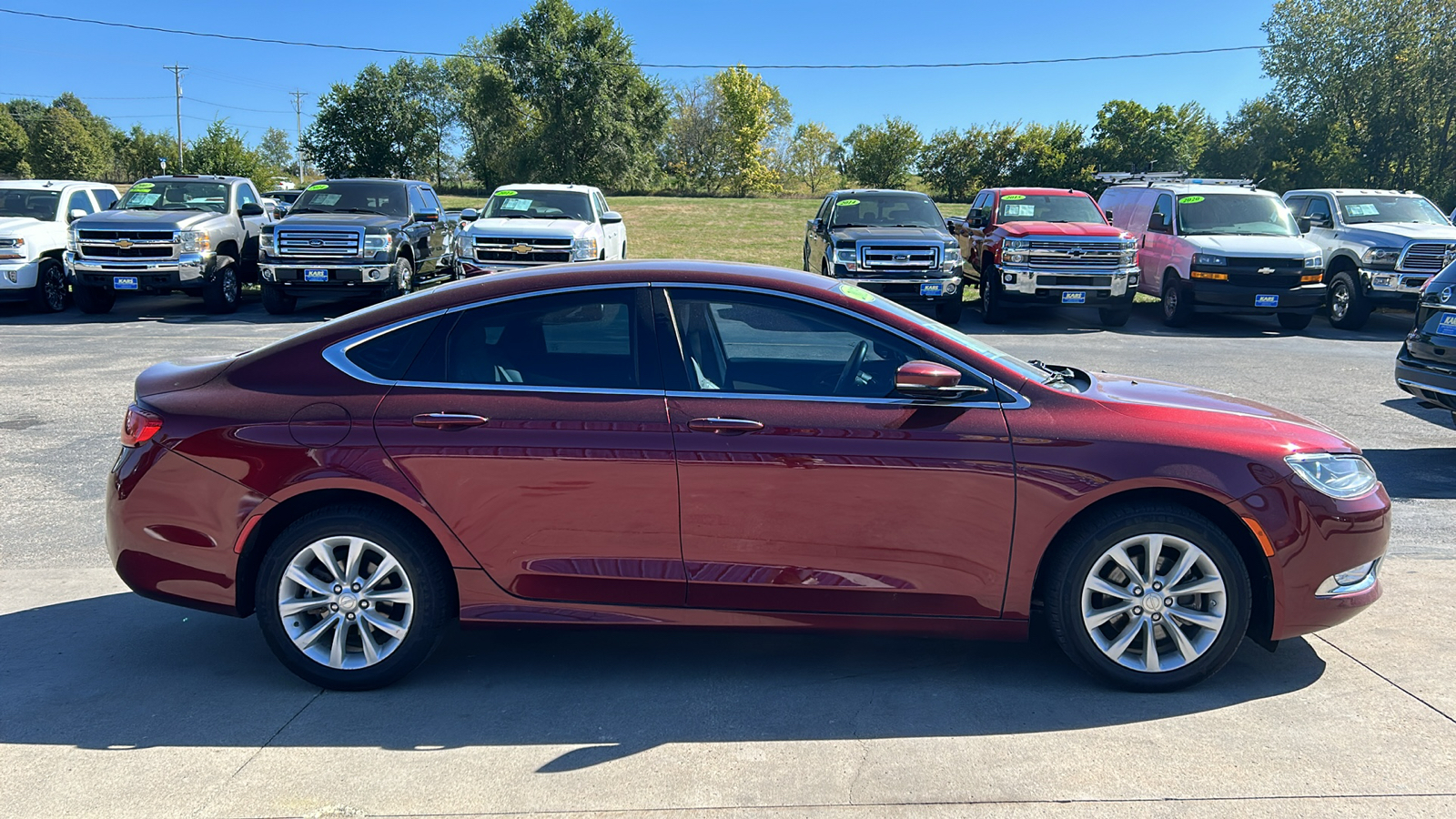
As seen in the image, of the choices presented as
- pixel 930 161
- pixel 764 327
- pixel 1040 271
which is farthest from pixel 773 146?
pixel 764 327

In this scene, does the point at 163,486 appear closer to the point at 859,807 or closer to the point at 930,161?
the point at 859,807

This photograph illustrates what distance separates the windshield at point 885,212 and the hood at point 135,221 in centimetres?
1019

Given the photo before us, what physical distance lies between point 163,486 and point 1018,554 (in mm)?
3225

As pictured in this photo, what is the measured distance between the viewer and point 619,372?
4008 millimetres

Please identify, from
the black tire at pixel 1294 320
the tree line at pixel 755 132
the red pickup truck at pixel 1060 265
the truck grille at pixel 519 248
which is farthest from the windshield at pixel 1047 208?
the tree line at pixel 755 132

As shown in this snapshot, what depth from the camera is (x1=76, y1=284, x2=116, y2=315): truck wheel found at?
55.1 ft

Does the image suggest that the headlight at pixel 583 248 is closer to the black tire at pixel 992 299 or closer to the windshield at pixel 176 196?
the black tire at pixel 992 299

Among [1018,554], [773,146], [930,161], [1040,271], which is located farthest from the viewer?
[773,146]

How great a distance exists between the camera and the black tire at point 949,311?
16.2m

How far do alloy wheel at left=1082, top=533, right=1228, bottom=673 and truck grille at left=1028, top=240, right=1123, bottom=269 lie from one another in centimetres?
1304

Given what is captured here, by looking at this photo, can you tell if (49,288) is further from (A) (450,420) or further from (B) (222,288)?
(A) (450,420)

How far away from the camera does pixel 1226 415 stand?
4.11m

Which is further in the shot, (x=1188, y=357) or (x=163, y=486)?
(x=1188, y=357)

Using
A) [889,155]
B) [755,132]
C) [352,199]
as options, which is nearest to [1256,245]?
[352,199]
